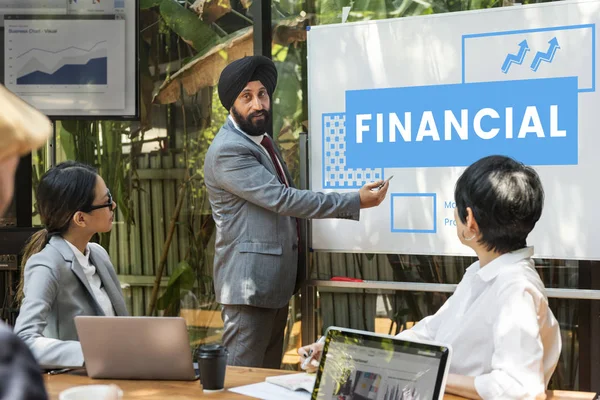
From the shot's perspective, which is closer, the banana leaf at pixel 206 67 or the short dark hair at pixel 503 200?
the short dark hair at pixel 503 200

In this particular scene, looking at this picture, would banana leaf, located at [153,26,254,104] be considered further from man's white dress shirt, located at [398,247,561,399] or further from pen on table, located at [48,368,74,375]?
man's white dress shirt, located at [398,247,561,399]

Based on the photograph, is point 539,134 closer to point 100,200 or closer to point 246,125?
point 246,125

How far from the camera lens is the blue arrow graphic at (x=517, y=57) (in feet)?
12.4

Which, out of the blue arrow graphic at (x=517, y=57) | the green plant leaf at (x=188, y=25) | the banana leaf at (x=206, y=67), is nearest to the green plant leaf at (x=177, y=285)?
the banana leaf at (x=206, y=67)

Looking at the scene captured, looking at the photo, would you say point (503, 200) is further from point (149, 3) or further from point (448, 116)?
point (149, 3)

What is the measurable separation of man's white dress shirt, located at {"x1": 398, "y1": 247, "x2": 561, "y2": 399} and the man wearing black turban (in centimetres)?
148

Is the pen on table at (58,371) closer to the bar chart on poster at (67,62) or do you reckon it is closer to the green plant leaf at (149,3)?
the bar chart on poster at (67,62)

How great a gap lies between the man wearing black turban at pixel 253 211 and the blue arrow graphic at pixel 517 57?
2.62 ft

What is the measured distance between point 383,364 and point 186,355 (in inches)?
26.6

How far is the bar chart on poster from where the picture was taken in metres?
4.65

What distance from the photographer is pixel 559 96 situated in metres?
3.70

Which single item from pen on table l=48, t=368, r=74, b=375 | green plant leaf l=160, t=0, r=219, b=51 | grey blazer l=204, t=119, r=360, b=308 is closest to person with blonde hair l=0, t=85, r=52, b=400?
pen on table l=48, t=368, r=74, b=375

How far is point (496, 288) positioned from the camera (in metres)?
2.09

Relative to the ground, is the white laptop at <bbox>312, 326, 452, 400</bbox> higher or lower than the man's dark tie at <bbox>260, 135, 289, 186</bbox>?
lower
